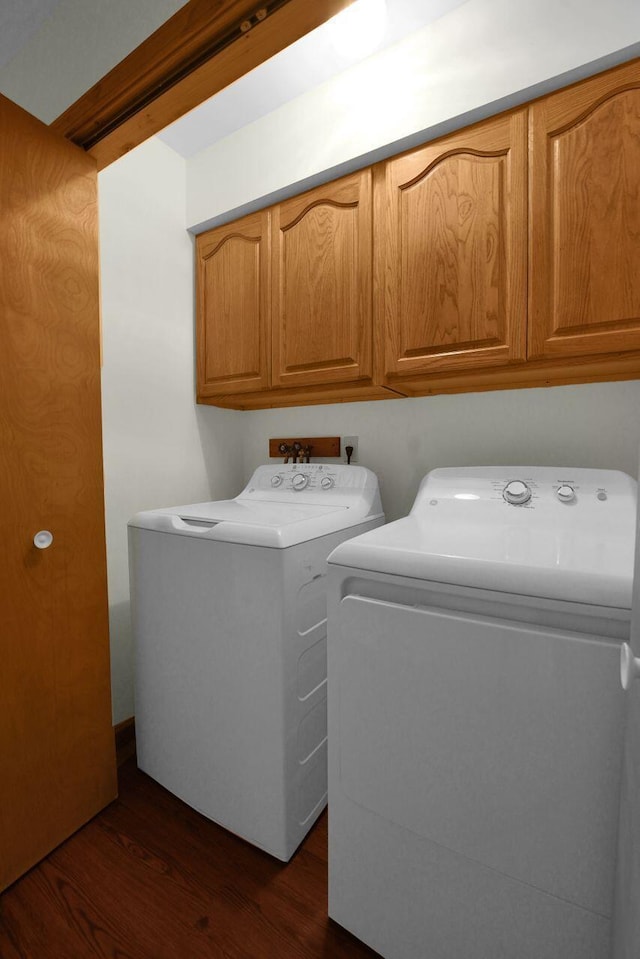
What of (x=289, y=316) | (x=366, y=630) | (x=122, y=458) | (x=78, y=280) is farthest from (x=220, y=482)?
(x=366, y=630)

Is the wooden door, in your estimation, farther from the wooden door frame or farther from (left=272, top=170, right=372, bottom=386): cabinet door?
(left=272, top=170, right=372, bottom=386): cabinet door

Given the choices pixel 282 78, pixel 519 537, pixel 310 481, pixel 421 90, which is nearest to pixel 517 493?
pixel 519 537

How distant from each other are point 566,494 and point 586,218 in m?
0.76

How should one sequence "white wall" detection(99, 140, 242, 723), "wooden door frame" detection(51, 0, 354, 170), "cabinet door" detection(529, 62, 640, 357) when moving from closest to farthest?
1. "wooden door frame" detection(51, 0, 354, 170)
2. "cabinet door" detection(529, 62, 640, 357)
3. "white wall" detection(99, 140, 242, 723)

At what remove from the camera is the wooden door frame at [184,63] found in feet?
2.85

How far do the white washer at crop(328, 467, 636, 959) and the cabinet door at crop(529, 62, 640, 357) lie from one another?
22.6 inches

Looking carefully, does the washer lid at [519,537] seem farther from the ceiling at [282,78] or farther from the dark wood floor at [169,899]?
the ceiling at [282,78]

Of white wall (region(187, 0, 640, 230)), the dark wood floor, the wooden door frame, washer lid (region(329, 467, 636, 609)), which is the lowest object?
the dark wood floor

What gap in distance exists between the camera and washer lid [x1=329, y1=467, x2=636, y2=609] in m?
0.75

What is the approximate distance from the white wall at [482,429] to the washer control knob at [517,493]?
0.28 m

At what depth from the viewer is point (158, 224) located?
187 cm

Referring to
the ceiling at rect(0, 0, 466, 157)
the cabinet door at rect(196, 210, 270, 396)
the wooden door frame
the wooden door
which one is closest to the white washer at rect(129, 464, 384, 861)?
the wooden door

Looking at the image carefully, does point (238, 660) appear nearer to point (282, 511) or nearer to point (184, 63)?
point (282, 511)

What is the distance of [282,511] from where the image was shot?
5.02ft
